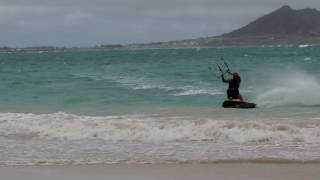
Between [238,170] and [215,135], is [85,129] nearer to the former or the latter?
[215,135]

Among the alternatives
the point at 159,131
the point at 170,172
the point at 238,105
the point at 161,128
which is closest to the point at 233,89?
the point at 238,105

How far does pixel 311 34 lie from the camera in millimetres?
199750

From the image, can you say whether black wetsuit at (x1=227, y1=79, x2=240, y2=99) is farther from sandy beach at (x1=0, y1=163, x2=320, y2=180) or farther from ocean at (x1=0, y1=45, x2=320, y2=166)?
sandy beach at (x1=0, y1=163, x2=320, y2=180)

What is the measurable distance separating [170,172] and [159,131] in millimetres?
5314

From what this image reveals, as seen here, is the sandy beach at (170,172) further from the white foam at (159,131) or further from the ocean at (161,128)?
the white foam at (159,131)

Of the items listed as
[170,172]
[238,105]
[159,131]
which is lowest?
[238,105]

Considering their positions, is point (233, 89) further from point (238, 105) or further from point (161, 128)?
point (161, 128)

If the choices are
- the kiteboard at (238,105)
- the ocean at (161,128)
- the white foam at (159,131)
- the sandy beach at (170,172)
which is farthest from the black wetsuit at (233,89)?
the sandy beach at (170,172)

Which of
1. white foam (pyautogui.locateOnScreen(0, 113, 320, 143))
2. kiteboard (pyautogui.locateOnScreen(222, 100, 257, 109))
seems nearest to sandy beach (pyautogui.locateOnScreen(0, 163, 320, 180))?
white foam (pyautogui.locateOnScreen(0, 113, 320, 143))

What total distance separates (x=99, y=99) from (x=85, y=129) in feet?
39.0

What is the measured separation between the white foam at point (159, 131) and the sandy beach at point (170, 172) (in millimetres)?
3456

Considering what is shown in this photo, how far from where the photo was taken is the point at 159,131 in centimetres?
→ 1766

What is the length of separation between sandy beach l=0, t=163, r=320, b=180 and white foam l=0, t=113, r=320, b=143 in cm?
346

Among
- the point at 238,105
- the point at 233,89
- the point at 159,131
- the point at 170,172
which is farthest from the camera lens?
the point at 233,89
